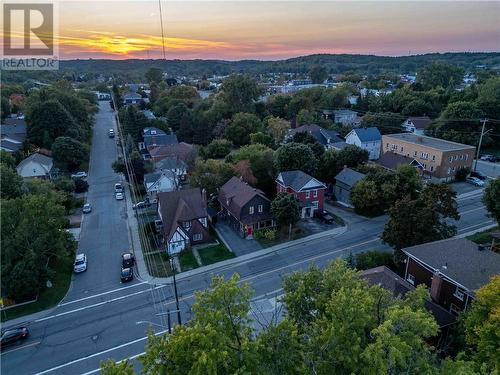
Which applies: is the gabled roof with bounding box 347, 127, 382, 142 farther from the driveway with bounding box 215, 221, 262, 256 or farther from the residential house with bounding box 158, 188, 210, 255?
the residential house with bounding box 158, 188, 210, 255

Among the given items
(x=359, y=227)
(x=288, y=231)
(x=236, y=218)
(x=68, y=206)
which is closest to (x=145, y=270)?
(x=236, y=218)

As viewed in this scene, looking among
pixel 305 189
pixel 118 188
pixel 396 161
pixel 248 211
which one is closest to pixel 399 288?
pixel 248 211

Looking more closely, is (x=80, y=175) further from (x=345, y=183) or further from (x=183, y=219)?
(x=345, y=183)

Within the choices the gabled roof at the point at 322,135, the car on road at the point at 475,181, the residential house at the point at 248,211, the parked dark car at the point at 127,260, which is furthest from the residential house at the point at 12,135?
the car on road at the point at 475,181

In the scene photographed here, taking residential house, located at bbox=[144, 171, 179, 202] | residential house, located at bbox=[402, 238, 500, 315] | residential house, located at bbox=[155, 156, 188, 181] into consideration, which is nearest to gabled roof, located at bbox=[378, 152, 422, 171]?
residential house, located at bbox=[402, 238, 500, 315]

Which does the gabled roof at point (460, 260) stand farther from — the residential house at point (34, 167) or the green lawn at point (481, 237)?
the residential house at point (34, 167)
